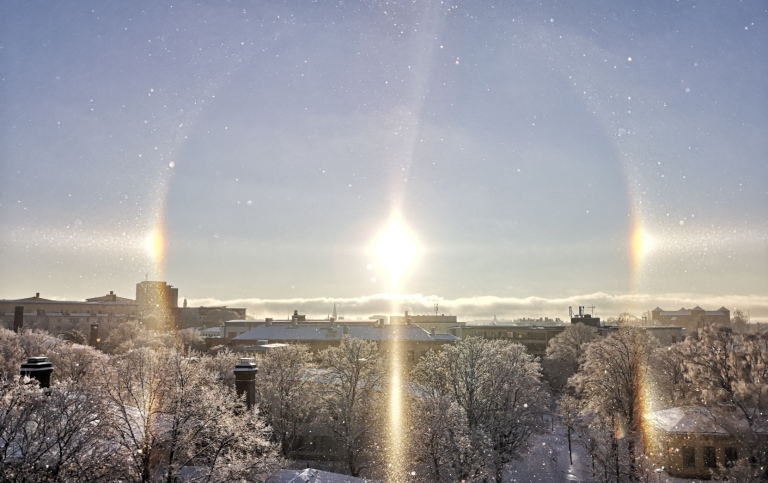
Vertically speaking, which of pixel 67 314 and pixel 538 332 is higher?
pixel 67 314

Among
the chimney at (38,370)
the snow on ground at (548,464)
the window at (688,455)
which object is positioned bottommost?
the snow on ground at (548,464)

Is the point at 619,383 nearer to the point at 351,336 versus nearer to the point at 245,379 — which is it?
the point at 245,379

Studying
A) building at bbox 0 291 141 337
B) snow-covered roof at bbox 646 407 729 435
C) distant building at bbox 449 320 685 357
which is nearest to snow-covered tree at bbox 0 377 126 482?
snow-covered roof at bbox 646 407 729 435

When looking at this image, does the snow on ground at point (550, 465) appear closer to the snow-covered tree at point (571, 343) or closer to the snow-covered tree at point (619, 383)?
the snow-covered tree at point (619, 383)

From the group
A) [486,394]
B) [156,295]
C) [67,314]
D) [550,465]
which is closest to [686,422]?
[550,465]

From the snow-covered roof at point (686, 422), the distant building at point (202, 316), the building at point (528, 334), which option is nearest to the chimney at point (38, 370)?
the snow-covered roof at point (686, 422)

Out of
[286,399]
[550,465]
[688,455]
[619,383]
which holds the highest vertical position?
[619,383]

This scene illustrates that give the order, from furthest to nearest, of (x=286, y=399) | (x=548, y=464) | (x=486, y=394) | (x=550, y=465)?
(x=548, y=464) < (x=550, y=465) < (x=286, y=399) < (x=486, y=394)
